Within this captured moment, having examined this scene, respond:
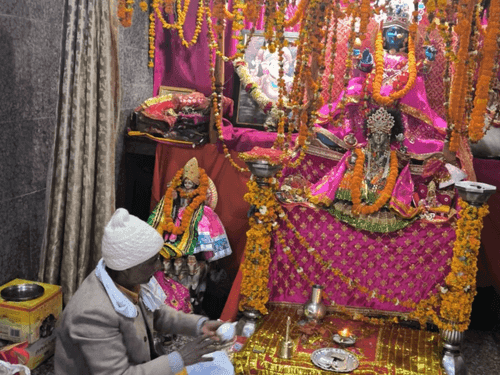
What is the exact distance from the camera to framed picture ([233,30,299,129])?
547cm

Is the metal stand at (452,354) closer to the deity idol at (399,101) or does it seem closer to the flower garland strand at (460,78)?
the flower garland strand at (460,78)

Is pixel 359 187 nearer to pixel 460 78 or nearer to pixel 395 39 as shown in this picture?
pixel 460 78

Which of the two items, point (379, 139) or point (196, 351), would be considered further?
point (379, 139)

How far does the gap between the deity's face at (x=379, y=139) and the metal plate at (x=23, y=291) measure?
2.70 metres

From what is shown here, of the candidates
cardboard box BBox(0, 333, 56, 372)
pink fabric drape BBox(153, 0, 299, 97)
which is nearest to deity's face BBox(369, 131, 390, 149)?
pink fabric drape BBox(153, 0, 299, 97)

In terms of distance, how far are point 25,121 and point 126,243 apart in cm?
207

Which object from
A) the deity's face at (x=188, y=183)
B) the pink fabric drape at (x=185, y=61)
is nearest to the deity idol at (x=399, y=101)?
the deity's face at (x=188, y=183)

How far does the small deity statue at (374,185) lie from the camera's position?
13.9ft

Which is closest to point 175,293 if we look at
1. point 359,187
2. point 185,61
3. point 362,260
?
point 362,260

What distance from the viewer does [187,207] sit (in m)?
4.61

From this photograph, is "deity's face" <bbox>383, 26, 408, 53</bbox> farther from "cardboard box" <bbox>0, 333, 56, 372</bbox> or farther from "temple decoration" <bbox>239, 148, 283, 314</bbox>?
"cardboard box" <bbox>0, 333, 56, 372</bbox>

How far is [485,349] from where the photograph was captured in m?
4.38

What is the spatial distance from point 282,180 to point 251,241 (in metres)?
0.80

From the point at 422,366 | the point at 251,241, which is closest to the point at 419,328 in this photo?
the point at 422,366
